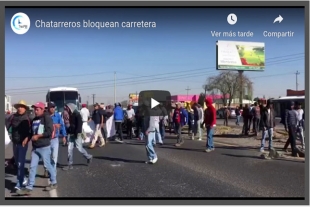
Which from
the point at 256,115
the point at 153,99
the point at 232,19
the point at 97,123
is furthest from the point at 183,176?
the point at 256,115

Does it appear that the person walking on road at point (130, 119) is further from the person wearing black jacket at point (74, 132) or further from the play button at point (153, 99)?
the person wearing black jacket at point (74, 132)

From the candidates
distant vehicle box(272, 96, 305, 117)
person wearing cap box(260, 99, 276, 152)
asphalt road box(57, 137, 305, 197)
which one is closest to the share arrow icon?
distant vehicle box(272, 96, 305, 117)

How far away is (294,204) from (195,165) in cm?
346

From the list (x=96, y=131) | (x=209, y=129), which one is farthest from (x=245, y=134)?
(x=96, y=131)

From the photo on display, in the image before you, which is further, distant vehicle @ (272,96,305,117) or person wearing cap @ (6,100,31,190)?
distant vehicle @ (272,96,305,117)

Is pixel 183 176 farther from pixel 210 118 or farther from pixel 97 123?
pixel 97 123

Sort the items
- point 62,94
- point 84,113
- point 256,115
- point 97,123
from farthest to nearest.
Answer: point 256,115 < point 97,123 < point 84,113 < point 62,94

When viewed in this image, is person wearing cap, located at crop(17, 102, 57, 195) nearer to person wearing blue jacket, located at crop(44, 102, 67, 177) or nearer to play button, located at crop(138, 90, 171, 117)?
person wearing blue jacket, located at crop(44, 102, 67, 177)

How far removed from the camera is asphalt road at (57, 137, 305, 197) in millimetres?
6551

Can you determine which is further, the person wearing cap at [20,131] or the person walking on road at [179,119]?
the person walking on road at [179,119]

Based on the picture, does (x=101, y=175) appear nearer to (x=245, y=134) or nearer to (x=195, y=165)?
(x=195, y=165)

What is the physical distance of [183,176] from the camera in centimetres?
791

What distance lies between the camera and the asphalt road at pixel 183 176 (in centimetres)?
655

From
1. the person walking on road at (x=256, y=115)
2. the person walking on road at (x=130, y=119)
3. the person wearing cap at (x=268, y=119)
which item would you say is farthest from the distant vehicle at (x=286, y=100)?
the person walking on road at (x=130, y=119)
